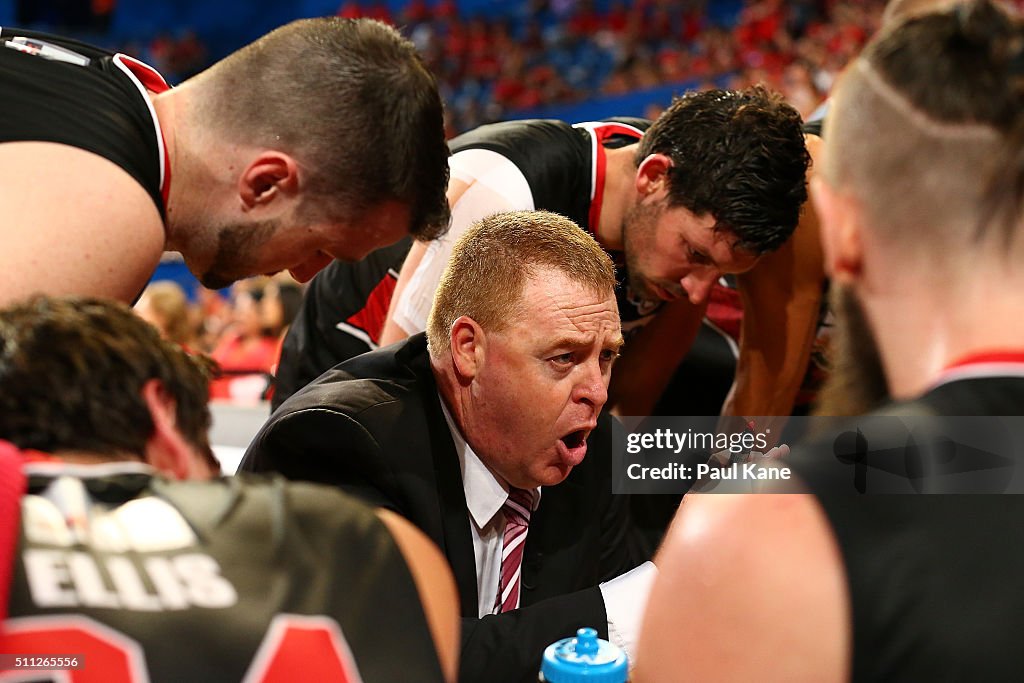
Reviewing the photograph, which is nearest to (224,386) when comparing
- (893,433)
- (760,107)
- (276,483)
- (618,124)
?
(618,124)

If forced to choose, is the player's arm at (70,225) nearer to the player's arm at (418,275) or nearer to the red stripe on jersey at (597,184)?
the player's arm at (418,275)

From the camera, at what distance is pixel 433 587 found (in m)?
0.93

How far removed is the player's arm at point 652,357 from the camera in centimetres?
263

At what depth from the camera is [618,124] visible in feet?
8.23

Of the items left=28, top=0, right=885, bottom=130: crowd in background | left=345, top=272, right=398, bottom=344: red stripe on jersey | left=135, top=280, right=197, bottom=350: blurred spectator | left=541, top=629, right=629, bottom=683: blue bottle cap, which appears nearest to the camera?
left=541, top=629, right=629, bottom=683: blue bottle cap

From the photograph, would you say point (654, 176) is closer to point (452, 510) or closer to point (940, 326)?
point (452, 510)

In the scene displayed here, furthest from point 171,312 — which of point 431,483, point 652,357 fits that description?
point 431,483

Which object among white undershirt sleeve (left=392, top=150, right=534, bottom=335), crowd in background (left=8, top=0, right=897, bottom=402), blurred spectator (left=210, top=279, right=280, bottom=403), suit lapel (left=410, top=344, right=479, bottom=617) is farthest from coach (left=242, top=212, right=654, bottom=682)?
crowd in background (left=8, top=0, right=897, bottom=402)

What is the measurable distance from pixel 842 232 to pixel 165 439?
615 mm

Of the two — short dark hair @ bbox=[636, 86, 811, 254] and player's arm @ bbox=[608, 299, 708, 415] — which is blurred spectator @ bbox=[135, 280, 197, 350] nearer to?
player's arm @ bbox=[608, 299, 708, 415]

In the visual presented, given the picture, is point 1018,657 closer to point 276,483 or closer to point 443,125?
point 276,483

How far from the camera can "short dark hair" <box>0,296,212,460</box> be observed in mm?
885

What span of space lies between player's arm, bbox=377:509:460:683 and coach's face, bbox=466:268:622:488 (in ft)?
2.47

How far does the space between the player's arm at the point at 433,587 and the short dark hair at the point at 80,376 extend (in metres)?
0.23
